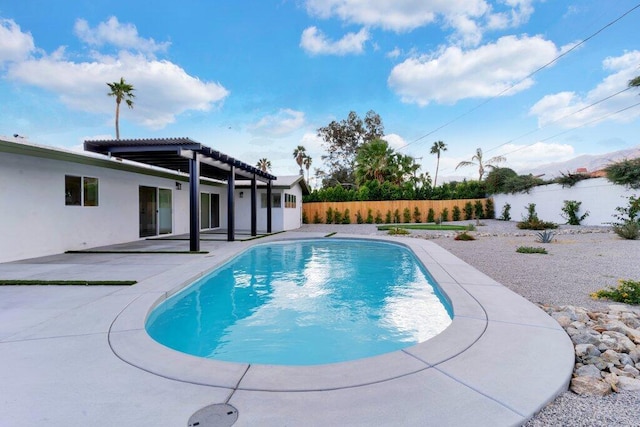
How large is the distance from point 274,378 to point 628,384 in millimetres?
2619

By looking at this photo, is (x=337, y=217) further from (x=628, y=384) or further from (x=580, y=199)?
(x=628, y=384)

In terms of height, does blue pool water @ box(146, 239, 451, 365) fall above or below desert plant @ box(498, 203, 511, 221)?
below

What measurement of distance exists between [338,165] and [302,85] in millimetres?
16061

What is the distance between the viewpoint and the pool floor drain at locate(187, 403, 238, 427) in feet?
6.18

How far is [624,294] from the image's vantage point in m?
4.62

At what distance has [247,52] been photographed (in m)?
15.1

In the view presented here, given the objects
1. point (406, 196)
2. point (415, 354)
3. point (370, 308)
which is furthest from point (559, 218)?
point (415, 354)

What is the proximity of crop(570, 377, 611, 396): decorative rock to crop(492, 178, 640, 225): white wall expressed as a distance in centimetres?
1697

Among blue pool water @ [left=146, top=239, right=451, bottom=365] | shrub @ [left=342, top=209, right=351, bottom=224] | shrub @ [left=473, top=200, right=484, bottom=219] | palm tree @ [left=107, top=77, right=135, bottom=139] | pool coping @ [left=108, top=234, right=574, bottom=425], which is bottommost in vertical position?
blue pool water @ [left=146, top=239, right=451, bottom=365]

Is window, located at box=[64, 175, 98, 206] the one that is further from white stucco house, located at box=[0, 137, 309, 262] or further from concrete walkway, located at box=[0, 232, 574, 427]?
concrete walkway, located at box=[0, 232, 574, 427]

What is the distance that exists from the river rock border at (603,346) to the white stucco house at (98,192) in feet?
28.6

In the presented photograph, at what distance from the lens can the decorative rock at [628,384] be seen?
234 cm

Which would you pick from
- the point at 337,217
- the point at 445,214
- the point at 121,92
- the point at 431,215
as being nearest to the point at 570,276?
the point at 337,217

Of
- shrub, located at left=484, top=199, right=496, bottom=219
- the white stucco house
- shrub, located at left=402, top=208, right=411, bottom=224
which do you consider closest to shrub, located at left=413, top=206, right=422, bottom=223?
shrub, located at left=402, top=208, right=411, bottom=224
